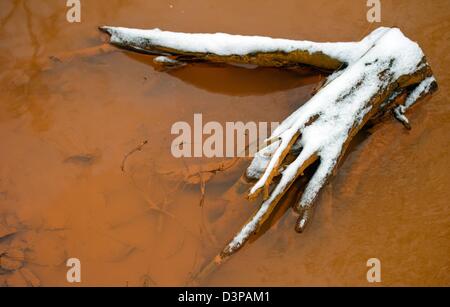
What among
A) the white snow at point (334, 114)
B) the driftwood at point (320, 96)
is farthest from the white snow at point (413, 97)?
the white snow at point (334, 114)

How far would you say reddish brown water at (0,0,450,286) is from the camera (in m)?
3.29

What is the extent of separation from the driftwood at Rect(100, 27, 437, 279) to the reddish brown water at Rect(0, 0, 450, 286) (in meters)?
0.18

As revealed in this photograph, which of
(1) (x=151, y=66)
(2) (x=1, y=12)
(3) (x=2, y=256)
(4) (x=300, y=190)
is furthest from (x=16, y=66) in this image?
(4) (x=300, y=190)

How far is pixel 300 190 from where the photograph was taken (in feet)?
11.4

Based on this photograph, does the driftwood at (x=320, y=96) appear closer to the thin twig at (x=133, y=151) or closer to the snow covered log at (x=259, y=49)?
the snow covered log at (x=259, y=49)

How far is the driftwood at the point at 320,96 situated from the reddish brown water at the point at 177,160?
0.18 metres

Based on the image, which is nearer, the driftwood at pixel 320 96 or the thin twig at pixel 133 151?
the driftwood at pixel 320 96

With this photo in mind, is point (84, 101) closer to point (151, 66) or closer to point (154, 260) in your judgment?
point (151, 66)

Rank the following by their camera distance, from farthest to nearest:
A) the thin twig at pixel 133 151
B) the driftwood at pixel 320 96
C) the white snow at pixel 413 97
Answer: the white snow at pixel 413 97 → the thin twig at pixel 133 151 → the driftwood at pixel 320 96

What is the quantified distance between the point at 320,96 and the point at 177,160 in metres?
1.08

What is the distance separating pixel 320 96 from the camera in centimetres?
335

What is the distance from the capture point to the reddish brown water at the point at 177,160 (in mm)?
3285

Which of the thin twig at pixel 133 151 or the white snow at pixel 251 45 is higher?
the white snow at pixel 251 45

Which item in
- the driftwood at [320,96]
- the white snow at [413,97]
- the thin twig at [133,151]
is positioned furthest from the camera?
the white snow at [413,97]
